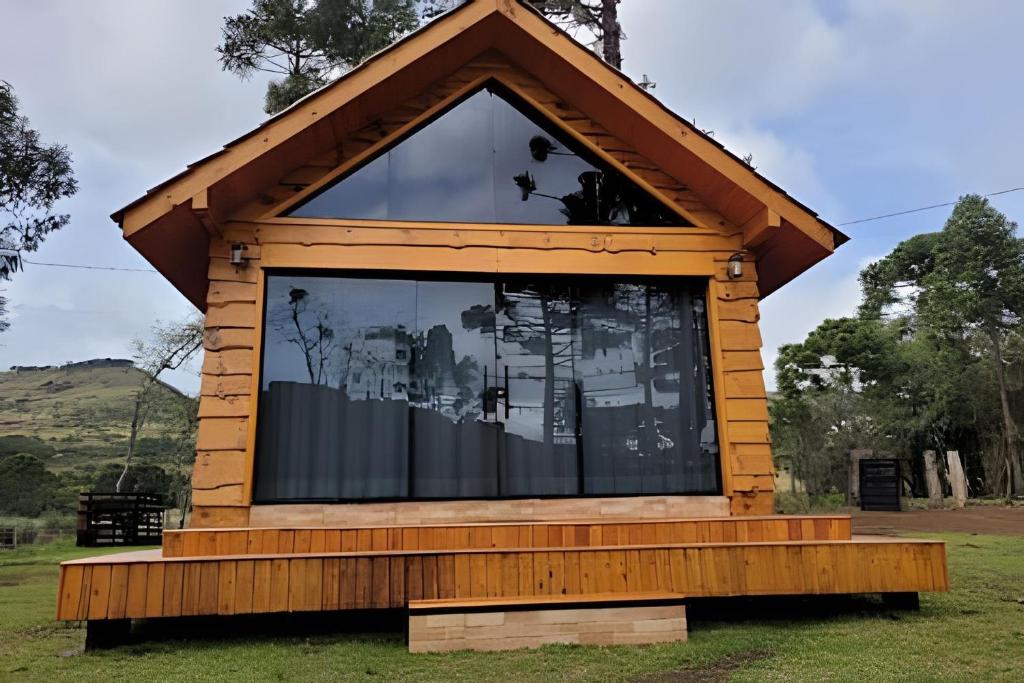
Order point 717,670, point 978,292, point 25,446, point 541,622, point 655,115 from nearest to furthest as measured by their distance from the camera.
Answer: point 717,670 < point 541,622 < point 655,115 < point 978,292 < point 25,446

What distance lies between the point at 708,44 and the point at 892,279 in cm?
1883

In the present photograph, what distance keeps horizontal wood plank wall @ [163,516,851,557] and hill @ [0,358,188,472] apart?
23511 mm

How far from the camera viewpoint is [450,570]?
489cm

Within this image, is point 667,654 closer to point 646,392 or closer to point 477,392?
point 646,392

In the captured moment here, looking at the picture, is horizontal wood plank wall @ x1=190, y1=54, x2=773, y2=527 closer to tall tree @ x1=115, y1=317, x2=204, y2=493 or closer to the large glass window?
the large glass window

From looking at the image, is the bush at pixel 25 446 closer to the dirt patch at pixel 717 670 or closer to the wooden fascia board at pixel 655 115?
the wooden fascia board at pixel 655 115

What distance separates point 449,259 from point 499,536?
2.26 metres

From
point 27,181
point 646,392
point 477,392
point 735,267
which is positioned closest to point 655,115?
point 735,267

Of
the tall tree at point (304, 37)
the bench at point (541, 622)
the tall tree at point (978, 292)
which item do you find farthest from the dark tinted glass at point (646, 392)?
the tall tree at point (978, 292)

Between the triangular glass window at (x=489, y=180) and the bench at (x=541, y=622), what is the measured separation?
3185 millimetres

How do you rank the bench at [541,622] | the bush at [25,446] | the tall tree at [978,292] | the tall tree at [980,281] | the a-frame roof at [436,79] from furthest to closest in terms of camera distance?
the bush at [25,446] < the tall tree at [980,281] < the tall tree at [978,292] < the a-frame roof at [436,79] < the bench at [541,622]

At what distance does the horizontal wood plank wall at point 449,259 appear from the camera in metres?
5.67

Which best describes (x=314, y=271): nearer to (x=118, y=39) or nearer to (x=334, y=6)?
(x=334, y=6)

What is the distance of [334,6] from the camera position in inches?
733
